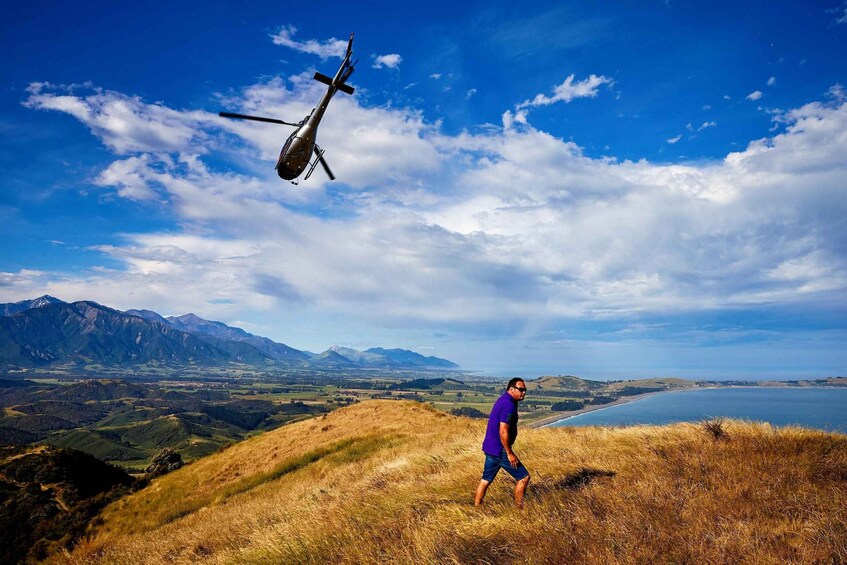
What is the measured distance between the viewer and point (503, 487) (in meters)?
10.2

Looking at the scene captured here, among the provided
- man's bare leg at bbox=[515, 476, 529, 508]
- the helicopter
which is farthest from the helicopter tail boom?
man's bare leg at bbox=[515, 476, 529, 508]

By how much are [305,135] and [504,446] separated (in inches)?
691

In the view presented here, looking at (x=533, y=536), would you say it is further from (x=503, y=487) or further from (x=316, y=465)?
(x=316, y=465)

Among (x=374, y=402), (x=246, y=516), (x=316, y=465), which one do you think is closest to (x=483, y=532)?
(x=246, y=516)

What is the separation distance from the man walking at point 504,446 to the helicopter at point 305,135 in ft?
54.0

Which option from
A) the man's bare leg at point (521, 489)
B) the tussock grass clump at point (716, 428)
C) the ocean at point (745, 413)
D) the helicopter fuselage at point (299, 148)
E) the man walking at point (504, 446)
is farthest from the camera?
the helicopter fuselage at point (299, 148)

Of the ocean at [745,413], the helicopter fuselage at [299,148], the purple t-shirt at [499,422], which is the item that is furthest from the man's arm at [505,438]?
the helicopter fuselage at [299,148]

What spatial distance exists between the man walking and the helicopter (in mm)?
16447

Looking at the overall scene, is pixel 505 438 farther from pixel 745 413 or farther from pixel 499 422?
pixel 745 413

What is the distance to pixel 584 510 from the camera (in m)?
7.05

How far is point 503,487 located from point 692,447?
5436 mm

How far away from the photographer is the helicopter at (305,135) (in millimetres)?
20391

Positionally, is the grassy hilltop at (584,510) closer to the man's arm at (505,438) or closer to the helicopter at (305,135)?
the man's arm at (505,438)

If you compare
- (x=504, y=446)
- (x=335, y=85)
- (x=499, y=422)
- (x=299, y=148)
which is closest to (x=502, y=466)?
(x=504, y=446)
